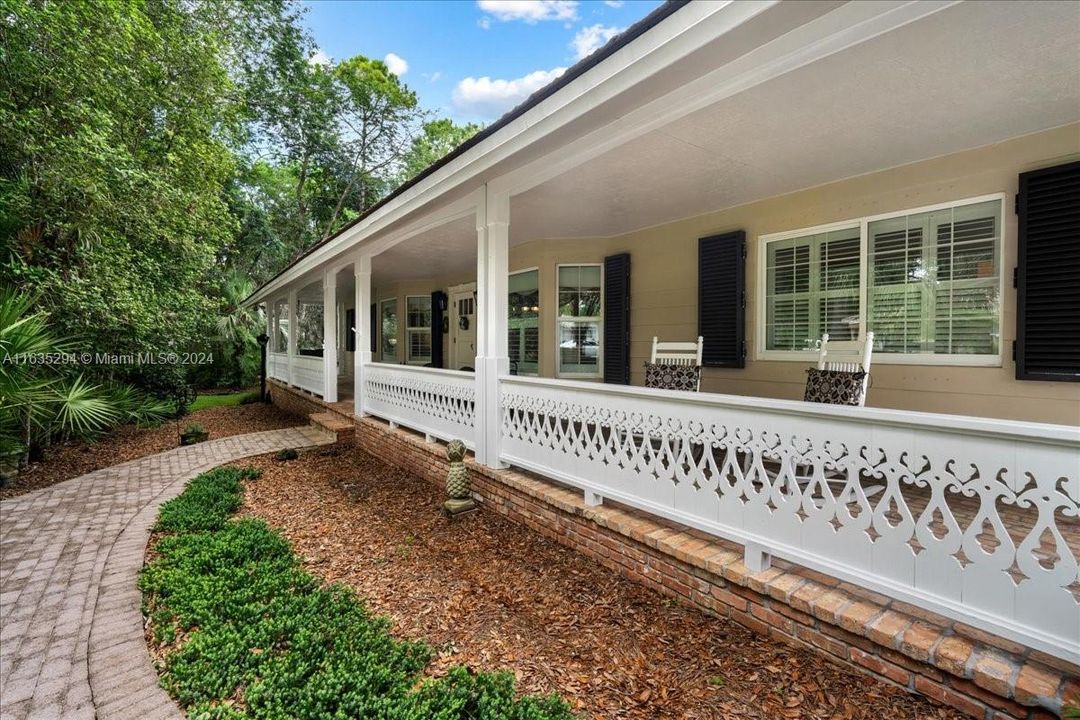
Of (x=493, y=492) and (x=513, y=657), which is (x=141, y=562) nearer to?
(x=493, y=492)

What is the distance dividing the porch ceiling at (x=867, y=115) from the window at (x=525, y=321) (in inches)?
92.2

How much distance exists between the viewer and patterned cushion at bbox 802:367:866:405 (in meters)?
3.27

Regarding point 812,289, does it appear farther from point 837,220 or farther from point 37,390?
point 37,390

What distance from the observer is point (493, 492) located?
13.2 feet

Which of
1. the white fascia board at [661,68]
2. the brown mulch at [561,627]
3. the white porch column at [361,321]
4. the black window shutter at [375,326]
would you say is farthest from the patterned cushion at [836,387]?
the black window shutter at [375,326]

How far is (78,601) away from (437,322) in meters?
7.55

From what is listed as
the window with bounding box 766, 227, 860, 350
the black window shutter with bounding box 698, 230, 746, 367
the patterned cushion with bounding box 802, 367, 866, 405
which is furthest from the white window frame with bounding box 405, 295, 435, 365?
the patterned cushion with bounding box 802, 367, 866, 405

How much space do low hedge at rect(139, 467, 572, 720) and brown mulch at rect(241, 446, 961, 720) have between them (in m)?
0.16

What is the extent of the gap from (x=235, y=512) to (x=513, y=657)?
131 inches

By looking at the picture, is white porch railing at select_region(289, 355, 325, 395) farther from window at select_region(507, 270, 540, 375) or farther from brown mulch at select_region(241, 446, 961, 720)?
brown mulch at select_region(241, 446, 961, 720)

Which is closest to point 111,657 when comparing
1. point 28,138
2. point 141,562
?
point 141,562

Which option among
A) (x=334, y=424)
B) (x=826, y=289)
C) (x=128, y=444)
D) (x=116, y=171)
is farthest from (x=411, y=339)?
(x=826, y=289)

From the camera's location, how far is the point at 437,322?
10.0 metres

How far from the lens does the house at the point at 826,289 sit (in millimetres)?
1794
